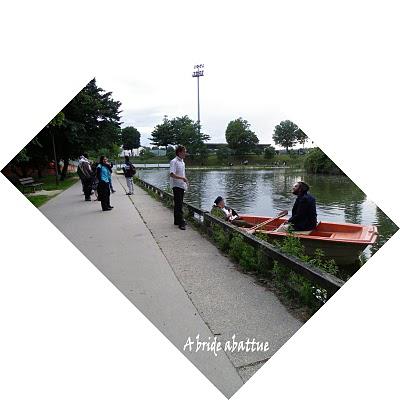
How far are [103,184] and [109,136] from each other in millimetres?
1618

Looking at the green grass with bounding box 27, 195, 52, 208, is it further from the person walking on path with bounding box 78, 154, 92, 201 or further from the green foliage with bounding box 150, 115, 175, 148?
the green foliage with bounding box 150, 115, 175, 148

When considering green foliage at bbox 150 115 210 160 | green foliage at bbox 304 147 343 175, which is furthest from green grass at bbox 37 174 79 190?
green foliage at bbox 304 147 343 175

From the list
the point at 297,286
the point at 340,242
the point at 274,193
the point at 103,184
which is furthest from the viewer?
the point at 274,193

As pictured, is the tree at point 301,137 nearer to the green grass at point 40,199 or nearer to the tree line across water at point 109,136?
the tree line across water at point 109,136

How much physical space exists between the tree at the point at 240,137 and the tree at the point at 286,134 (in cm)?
33

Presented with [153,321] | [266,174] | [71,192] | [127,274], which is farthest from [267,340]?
[71,192]

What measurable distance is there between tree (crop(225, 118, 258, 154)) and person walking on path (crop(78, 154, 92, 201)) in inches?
113

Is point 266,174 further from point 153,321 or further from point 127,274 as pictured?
point 153,321

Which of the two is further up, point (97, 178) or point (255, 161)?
point (255, 161)

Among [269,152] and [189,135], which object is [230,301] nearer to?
[269,152]

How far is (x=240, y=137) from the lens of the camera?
4.01 meters

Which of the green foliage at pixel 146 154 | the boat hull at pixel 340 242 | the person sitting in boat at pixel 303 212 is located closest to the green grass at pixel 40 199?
the green foliage at pixel 146 154

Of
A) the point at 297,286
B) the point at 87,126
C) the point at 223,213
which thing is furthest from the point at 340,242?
the point at 87,126

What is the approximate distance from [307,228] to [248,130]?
8.91 ft
